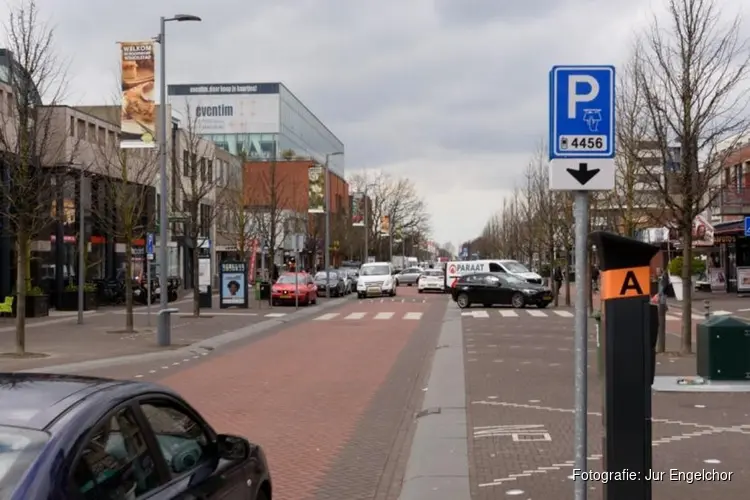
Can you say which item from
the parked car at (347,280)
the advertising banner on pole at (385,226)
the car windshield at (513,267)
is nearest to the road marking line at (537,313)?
the car windshield at (513,267)

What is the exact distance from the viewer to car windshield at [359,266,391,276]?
49188mm

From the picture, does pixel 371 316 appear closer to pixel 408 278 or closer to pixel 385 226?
pixel 408 278

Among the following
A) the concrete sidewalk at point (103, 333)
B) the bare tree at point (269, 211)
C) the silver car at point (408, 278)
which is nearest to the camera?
the concrete sidewalk at point (103, 333)

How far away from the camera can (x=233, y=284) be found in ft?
119

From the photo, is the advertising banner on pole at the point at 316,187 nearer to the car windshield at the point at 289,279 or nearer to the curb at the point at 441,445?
the car windshield at the point at 289,279

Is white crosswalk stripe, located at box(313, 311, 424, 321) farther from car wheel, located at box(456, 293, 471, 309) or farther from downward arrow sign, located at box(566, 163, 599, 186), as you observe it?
downward arrow sign, located at box(566, 163, 599, 186)

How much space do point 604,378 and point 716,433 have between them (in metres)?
4.43

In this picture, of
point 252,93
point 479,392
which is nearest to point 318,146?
point 252,93

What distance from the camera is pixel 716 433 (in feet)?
30.4

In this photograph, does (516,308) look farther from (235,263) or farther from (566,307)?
(235,263)

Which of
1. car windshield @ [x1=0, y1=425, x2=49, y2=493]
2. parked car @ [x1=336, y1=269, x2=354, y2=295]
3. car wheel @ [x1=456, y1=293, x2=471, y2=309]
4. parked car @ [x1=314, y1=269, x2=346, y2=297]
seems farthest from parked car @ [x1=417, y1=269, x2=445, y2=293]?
car windshield @ [x1=0, y1=425, x2=49, y2=493]

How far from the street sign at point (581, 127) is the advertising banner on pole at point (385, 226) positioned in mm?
95076

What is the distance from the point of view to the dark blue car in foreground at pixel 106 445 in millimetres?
3227

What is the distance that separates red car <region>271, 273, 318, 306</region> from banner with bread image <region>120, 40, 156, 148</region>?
52.4 ft
